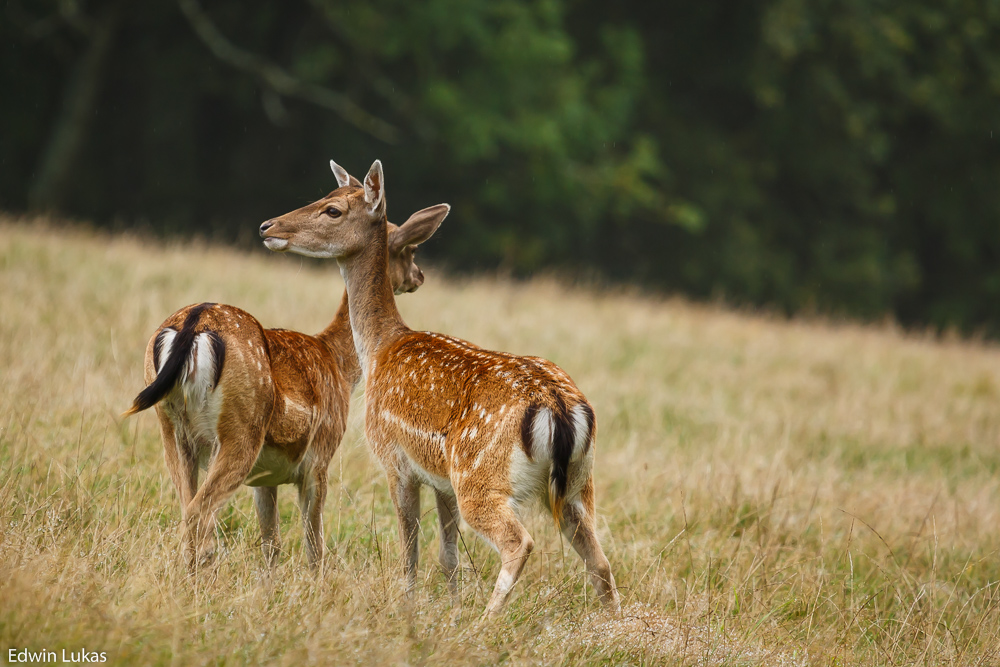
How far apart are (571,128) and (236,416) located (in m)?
16.7

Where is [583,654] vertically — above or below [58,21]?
below

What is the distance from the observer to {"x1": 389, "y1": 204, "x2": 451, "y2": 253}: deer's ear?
4.90 metres

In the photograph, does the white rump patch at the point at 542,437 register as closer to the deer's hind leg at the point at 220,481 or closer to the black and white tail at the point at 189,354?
the deer's hind leg at the point at 220,481

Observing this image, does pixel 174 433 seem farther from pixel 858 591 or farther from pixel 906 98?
pixel 906 98

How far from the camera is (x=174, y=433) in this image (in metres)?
3.87

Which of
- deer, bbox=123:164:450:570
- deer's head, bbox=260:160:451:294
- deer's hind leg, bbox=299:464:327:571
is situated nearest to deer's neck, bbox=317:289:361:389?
deer's head, bbox=260:160:451:294

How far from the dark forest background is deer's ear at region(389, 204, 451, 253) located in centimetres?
1337

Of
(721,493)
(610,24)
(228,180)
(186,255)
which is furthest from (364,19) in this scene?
(721,493)

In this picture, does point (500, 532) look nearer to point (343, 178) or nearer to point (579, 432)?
point (579, 432)

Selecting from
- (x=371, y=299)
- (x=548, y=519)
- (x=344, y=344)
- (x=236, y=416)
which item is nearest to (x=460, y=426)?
(x=548, y=519)

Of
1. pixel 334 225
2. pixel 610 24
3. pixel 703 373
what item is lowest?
pixel 703 373

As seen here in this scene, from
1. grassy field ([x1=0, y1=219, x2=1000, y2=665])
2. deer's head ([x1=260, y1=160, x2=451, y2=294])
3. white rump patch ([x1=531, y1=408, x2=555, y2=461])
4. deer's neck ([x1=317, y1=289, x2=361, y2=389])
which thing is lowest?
grassy field ([x1=0, y1=219, x2=1000, y2=665])

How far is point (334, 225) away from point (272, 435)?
47.8 inches

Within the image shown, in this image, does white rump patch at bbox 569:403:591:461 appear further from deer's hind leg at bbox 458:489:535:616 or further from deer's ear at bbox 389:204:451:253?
deer's ear at bbox 389:204:451:253
